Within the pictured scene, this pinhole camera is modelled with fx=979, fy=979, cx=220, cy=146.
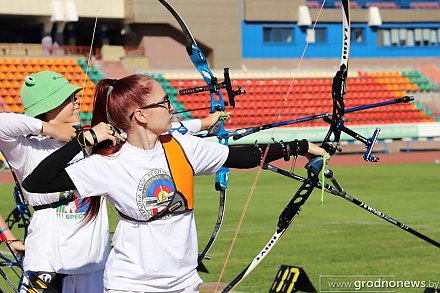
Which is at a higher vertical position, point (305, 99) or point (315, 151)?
point (315, 151)

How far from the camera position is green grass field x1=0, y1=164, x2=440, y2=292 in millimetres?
9922

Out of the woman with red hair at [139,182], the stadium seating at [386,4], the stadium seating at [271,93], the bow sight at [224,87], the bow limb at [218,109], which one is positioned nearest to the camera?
the woman with red hair at [139,182]

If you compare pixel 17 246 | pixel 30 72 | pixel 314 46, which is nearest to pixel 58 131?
pixel 17 246

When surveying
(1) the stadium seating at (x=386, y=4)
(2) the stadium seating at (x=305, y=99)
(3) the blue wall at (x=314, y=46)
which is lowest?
(2) the stadium seating at (x=305, y=99)

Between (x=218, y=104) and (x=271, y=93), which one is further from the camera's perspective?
(x=271, y=93)

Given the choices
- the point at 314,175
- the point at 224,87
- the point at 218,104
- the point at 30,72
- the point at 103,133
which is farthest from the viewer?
the point at 30,72

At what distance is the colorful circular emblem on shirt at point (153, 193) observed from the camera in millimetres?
4465

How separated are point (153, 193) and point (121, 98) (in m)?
0.47

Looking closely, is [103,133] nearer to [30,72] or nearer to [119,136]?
[119,136]

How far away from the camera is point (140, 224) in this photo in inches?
177

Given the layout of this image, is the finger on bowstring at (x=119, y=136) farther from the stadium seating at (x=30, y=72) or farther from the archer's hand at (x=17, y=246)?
Result: the stadium seating at (x=30, y=72)

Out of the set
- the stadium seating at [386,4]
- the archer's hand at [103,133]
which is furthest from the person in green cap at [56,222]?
the stadium seating at [386,4]

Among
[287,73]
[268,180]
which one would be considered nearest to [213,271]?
[268,180]

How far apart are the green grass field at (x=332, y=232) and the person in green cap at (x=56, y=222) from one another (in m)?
3.57
